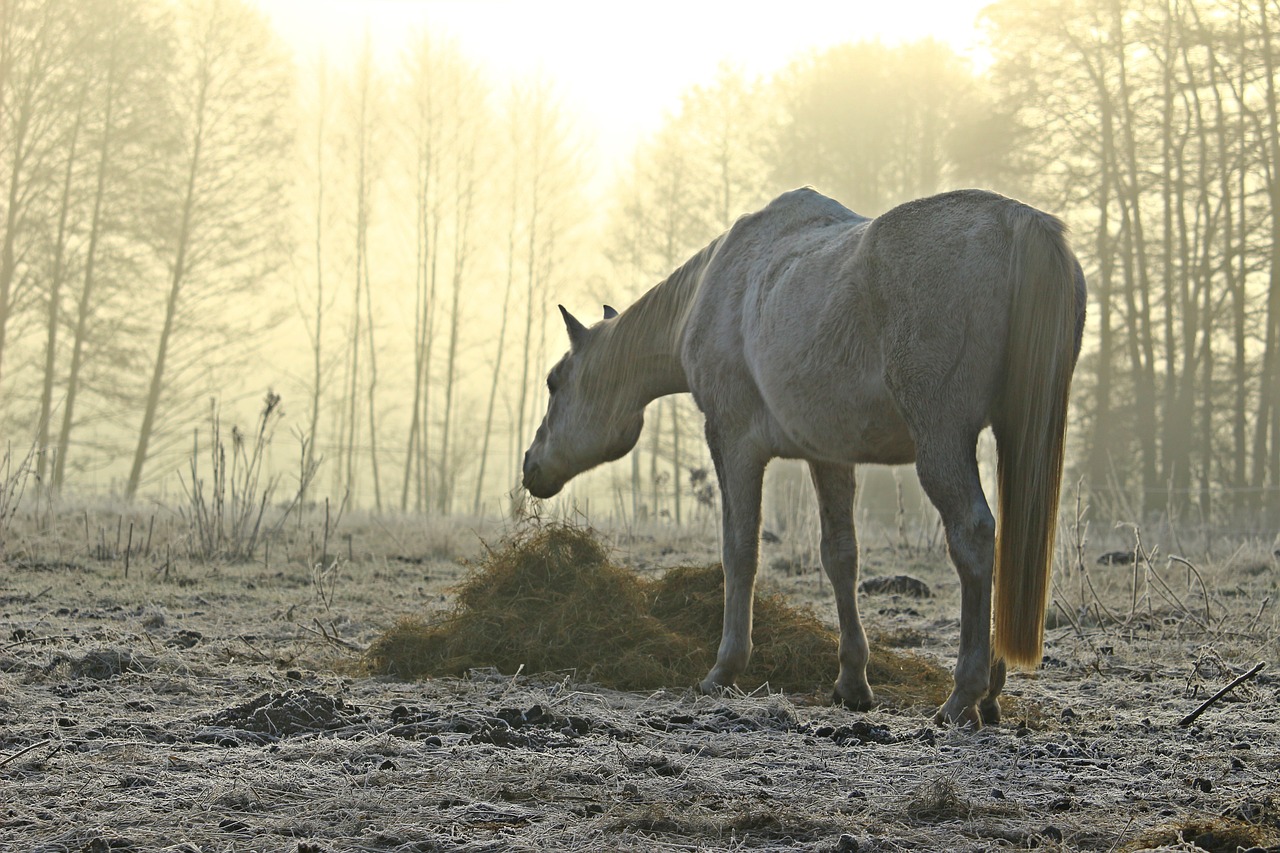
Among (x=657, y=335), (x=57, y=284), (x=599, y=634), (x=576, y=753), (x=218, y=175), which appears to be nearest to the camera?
(x=576, y=753)

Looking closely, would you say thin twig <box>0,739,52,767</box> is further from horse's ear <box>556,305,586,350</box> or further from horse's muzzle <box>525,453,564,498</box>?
horse's ear <box>556,305,586,350</box>

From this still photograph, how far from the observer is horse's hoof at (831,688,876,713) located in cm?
467

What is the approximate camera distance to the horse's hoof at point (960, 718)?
12.9ft

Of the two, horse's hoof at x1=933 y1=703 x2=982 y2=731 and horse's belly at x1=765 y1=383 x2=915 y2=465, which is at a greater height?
horse's belly at x1=765 y1=383 x2=915 y2=465

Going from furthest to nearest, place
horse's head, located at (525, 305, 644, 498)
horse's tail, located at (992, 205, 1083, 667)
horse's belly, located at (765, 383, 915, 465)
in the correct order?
horse's head, located at (525, 305, 644, 498)
horse's belly, located at (765, 383, 915, 465)
horse's tail, located at (992, 205, 1083, 667)

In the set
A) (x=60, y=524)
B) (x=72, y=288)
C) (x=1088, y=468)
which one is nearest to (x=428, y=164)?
(x=72, y=288)

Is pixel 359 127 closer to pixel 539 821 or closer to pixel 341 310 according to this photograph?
pixel 341 310

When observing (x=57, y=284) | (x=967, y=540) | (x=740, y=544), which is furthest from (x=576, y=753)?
(x=57, y=284)

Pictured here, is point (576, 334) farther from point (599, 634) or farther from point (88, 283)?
point (88, 283)

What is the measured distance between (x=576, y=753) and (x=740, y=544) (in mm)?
1892

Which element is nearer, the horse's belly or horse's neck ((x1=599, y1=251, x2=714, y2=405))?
the horse's belly

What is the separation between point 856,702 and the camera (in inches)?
185

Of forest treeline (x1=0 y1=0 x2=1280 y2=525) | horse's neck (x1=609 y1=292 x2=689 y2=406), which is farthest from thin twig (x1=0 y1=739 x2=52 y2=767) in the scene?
forest treeline (x1=0 y1=0 x2=1280 y2=525)

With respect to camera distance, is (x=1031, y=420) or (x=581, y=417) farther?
(x=581, y=417)
